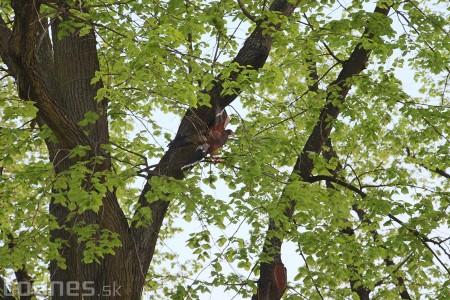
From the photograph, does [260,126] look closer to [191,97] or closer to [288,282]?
[288,282]

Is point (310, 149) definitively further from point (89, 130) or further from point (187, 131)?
point (89, 130)

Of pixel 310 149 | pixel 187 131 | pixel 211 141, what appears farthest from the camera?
pixel 310 149

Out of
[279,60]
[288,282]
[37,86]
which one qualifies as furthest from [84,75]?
[279,60]

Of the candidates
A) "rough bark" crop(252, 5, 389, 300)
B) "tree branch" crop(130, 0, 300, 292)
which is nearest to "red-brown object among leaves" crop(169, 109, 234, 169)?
"tree branch" crop(130, 0, 300, 292)

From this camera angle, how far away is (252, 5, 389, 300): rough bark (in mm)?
8875

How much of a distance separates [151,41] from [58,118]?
136 centimetres

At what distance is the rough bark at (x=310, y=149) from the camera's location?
888cm

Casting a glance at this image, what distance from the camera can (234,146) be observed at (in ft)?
28.1

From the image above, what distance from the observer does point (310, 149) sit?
9.83 m

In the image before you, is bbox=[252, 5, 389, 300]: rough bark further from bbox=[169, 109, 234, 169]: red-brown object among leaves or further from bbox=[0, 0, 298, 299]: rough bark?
bbox=[0, 0, 298, 299]: rough bark

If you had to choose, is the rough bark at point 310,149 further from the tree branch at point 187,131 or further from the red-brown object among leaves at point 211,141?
the tree branch at point 187,131

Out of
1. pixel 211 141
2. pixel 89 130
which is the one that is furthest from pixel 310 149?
pixel 89 130

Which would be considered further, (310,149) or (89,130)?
(310,149)

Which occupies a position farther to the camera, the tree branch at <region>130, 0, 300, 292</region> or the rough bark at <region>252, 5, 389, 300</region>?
the rough bark at <region>252, 5, 389, 300</region>
